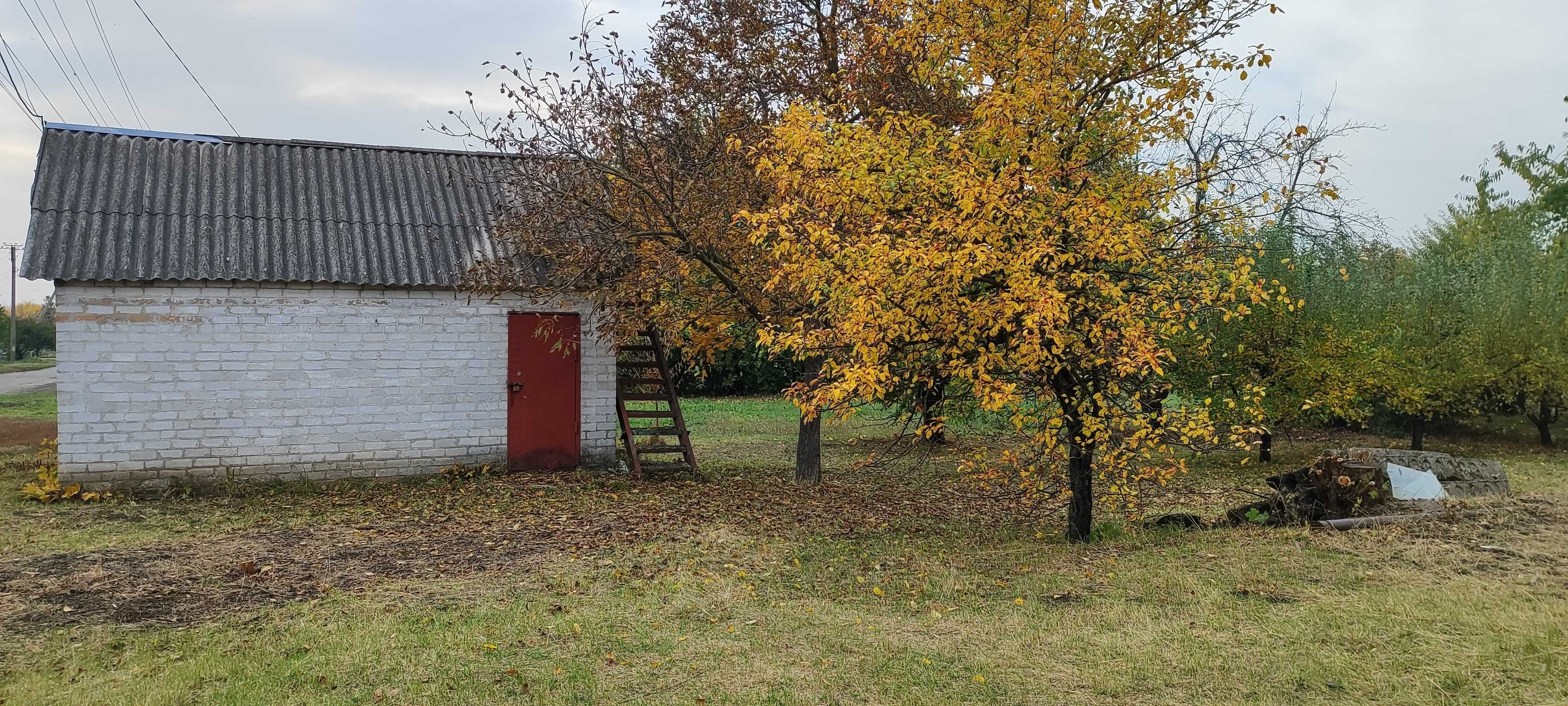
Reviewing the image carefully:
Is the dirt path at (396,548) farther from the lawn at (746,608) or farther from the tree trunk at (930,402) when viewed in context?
the tree trunk at (930,402)

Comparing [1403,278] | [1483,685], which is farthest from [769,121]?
[1403,278]

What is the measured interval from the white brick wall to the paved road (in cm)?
1815

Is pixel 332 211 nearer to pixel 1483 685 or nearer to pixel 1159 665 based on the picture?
pixel 1159 665

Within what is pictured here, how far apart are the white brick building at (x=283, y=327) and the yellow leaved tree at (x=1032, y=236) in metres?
4.81

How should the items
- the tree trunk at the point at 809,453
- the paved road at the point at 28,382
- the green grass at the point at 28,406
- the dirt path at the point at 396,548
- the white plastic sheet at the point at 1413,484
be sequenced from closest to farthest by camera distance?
1. the dirt path at the point at 396,548
2. the white plastic sheet at the point at 1413,484
3. the tree trunk at the point at 809,453
4. the green grass at the point at 28,406
5. the paved road at the point at 28,382

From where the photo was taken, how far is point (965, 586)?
679 centimetres

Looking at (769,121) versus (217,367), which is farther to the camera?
(769,121)

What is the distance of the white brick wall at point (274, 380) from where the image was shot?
9914 millimetres

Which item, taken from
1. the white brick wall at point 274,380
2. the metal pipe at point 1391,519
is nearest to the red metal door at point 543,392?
the white brick wall at point 274,380

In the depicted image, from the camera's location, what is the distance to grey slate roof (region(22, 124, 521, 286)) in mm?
10188

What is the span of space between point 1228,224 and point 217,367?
10.2 metres

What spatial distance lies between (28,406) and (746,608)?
21983 millimetres

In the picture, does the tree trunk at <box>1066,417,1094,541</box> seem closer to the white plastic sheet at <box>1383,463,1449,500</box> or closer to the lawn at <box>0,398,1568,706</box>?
the lawn at <box>0,398,1568,706</box>

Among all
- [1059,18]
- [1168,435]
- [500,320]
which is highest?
[1059,18]
